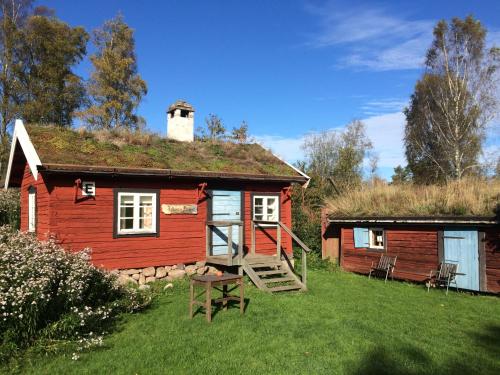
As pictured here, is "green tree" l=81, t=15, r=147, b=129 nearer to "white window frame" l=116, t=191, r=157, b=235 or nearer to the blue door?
"white window frame" l=116, t=191, r=157, b=235

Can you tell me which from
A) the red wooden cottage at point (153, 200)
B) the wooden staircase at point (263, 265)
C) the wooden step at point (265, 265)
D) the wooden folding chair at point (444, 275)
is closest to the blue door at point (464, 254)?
the wooden folding chair at point (444, 275)

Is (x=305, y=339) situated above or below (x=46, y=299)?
below

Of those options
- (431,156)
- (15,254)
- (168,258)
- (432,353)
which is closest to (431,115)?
(431,156)

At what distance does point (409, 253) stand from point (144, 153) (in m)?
8.48

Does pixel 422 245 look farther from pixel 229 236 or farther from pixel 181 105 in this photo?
pixel 181 105

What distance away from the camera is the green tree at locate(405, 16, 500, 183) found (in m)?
25.1

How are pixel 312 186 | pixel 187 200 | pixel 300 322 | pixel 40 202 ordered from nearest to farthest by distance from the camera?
pixel 300 322
pixel 40 202
pixel 187 200
pixel 312 186

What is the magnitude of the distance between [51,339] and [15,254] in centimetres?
166

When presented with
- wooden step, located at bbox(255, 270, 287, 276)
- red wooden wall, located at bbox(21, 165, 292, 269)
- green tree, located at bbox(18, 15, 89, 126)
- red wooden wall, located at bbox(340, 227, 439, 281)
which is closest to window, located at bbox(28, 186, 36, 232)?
red wooden wall, located at bbox(21, 165, 292, 269)

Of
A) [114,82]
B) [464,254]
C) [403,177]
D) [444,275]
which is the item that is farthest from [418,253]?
[403,177]

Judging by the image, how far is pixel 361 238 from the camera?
14453 mm

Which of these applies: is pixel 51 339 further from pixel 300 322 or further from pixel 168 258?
pixel 168 258

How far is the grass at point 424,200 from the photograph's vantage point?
1154 centimetres

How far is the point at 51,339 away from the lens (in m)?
6.45
